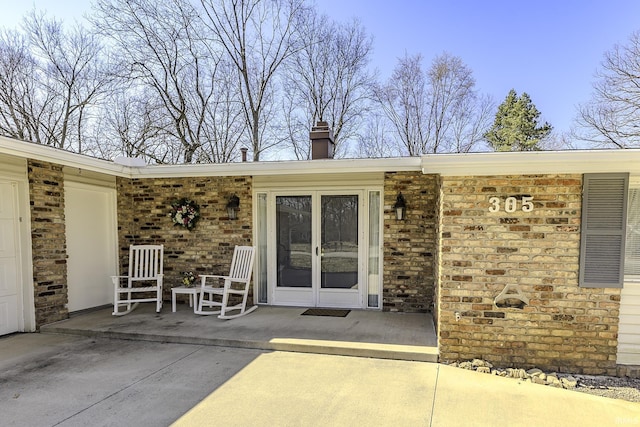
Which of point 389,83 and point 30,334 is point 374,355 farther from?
point 389,83

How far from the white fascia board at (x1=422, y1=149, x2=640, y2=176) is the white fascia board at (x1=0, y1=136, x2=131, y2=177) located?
176 inches

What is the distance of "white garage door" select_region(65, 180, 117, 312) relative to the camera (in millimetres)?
5445

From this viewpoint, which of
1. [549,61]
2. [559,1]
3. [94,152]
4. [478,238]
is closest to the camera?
[478,238]

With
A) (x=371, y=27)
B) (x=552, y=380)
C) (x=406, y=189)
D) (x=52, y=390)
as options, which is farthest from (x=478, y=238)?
(x=371, y=27)

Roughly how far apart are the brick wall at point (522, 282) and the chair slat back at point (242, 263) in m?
3.07

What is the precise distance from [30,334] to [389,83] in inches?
560

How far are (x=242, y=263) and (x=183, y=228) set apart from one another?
1399 mm

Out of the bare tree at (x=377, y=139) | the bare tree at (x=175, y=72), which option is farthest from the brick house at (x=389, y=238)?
the bare tree at (x=377, y=139)

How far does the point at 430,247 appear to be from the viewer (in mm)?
5309

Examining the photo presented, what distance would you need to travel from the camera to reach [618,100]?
33.8 ft

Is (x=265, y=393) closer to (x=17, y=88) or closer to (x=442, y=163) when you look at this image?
(x=442, y=163)

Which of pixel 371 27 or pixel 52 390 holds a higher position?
pixel 371 27

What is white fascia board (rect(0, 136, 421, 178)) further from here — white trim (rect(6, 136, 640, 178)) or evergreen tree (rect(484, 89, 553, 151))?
evergreen tree (rect(484, 89, 553, 151))

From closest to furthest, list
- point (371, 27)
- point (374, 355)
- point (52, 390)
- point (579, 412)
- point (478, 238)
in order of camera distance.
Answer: point (579, 412) → point (52, 390) → point (478, 238) → point (374, 355) → point (371, 27)
